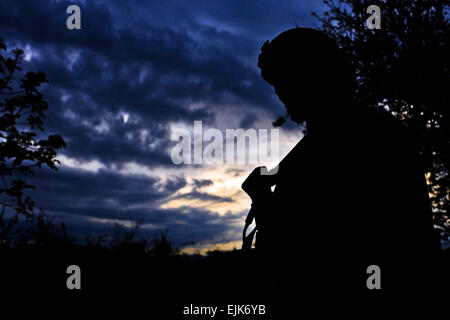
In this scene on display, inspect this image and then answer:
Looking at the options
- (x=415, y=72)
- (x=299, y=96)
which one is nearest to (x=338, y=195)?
(x=299, y=96)

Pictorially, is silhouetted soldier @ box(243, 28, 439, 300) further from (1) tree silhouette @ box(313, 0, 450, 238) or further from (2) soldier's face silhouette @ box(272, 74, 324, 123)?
(1) tree silhouette @ box(313, 0, 450, 238)

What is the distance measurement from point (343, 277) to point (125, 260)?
5912 mm

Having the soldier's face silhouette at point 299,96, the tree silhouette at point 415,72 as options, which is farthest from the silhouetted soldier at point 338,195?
the tree silhouette at point 415,72

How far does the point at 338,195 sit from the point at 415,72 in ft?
31.9

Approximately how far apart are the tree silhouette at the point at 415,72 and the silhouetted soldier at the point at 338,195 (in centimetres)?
860

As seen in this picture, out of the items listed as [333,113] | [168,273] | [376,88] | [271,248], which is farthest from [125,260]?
[376,88]

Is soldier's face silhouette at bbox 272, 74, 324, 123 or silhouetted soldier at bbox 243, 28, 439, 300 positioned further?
soldier's face silhouette at bbox 272, 74, 324, 123

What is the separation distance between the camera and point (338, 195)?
1.50 meters

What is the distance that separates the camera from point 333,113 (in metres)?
1.68

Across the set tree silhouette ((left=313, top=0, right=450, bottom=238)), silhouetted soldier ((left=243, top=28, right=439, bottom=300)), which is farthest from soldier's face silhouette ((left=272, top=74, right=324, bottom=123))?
tree silhouette ((left=313, top=0, right=450, bottom=238))

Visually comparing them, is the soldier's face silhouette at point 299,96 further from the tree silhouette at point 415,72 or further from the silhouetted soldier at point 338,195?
the tree silhouette at point 415,72

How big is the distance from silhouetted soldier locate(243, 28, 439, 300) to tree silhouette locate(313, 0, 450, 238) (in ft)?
28.2

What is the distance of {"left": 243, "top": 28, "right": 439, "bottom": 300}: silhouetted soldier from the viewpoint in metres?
1.39
